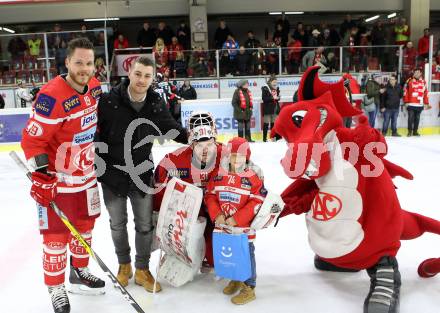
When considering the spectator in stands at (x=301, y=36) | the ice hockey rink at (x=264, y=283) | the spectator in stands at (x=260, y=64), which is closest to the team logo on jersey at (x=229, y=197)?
the ice hockey rink at (x=264, y=283)

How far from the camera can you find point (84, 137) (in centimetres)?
221

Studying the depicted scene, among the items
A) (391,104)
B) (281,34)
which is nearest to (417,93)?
(391,104)

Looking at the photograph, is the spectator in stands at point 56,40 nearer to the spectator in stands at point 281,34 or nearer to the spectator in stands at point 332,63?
the spectator in stands at point 332,63

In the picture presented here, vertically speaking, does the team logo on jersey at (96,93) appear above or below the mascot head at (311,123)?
above

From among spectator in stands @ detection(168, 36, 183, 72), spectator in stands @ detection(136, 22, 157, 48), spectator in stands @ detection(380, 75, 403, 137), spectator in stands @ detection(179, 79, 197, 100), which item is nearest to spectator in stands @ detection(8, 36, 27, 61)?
spectator in stands @ detection(168, 36, 183, 72)

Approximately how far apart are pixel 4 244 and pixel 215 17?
13.5m

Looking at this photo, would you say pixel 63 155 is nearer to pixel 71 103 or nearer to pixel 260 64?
pixel 71 103

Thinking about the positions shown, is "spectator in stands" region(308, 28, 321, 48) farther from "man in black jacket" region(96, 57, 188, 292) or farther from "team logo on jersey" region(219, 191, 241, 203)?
"team logo on jersey" region(219, 191, 241, 203)

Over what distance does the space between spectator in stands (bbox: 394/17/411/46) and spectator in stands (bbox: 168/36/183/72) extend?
253 inches

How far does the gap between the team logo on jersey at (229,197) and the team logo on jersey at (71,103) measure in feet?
2.64

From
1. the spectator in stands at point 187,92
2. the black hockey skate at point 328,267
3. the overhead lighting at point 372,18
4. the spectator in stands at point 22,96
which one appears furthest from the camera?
the overhead lighting at point 372,18

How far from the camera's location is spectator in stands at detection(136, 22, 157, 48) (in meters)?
12.8

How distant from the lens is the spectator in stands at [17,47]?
31.2 feet

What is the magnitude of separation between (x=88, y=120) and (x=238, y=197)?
0.81 m
